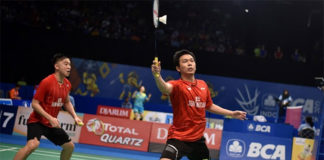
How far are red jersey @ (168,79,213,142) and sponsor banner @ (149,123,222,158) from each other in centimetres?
587

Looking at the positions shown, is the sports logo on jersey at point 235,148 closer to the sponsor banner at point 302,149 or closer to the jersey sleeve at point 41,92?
the sponsor banner at point 302,149

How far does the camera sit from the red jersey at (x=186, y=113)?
4000mm

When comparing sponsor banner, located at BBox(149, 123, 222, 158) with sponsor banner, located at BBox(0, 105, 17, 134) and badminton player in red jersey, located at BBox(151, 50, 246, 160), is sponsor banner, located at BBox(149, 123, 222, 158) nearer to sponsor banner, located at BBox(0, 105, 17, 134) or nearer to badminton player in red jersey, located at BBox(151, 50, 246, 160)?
sponsor banner, located at BBox(0, 105, 17, 134)

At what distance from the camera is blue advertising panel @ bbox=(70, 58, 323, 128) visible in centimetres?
1780

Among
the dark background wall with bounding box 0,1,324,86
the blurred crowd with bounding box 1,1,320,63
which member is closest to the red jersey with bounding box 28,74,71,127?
the dark background wall with bounding box 0,1,324,86

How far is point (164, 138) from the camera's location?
1003 centimetres

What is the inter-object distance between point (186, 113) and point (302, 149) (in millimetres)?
5651

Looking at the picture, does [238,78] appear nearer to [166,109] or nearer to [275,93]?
[275,93]

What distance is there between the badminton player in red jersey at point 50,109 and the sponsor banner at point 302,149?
18.8 ft

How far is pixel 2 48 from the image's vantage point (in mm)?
17484

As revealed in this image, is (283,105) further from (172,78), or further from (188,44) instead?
(188,44)

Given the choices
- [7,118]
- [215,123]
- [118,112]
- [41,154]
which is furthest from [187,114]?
[118,112]

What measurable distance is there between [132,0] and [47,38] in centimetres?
481

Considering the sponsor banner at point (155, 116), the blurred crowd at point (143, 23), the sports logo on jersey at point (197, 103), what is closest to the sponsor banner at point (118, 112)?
the sponsor banner at point (155, 116)
